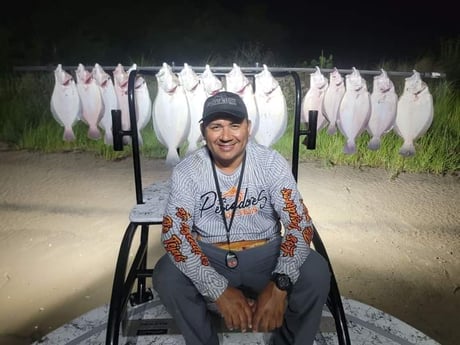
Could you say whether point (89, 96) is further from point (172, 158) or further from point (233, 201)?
point (233, 201)

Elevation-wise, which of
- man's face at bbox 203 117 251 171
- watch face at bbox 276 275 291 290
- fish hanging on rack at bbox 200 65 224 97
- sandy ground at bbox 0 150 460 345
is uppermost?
fish hanging on rack at bbox 200 65 224 97

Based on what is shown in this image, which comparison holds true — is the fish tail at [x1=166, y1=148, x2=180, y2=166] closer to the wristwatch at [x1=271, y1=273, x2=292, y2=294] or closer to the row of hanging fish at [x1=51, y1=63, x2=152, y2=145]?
the row of hanging fish at [x1=51, y1=63, x2=152, y2=145]

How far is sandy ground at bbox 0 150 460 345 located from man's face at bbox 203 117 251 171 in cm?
164

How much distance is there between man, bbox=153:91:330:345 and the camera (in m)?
1.84

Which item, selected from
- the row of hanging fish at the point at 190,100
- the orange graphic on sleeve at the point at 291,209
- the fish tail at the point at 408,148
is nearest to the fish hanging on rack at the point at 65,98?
the row of hanging fish at the point at 190,100

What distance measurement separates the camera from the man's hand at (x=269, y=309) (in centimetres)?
180

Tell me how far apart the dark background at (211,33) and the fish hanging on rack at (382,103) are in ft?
18.1

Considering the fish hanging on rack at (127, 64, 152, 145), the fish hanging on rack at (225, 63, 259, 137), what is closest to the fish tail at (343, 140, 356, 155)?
the fish hanging on rack at (225, 63, 259, 137)

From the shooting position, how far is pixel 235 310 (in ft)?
5.88

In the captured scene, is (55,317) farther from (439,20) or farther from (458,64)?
(439,20)

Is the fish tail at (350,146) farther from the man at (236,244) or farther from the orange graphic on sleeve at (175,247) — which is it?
the orange graphic on sleeve at (175,247)

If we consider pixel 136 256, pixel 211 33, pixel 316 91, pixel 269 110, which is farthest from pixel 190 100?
pixel 211 33

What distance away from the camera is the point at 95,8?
490 inches

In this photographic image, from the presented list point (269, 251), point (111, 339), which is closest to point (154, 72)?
point (269, 251)
